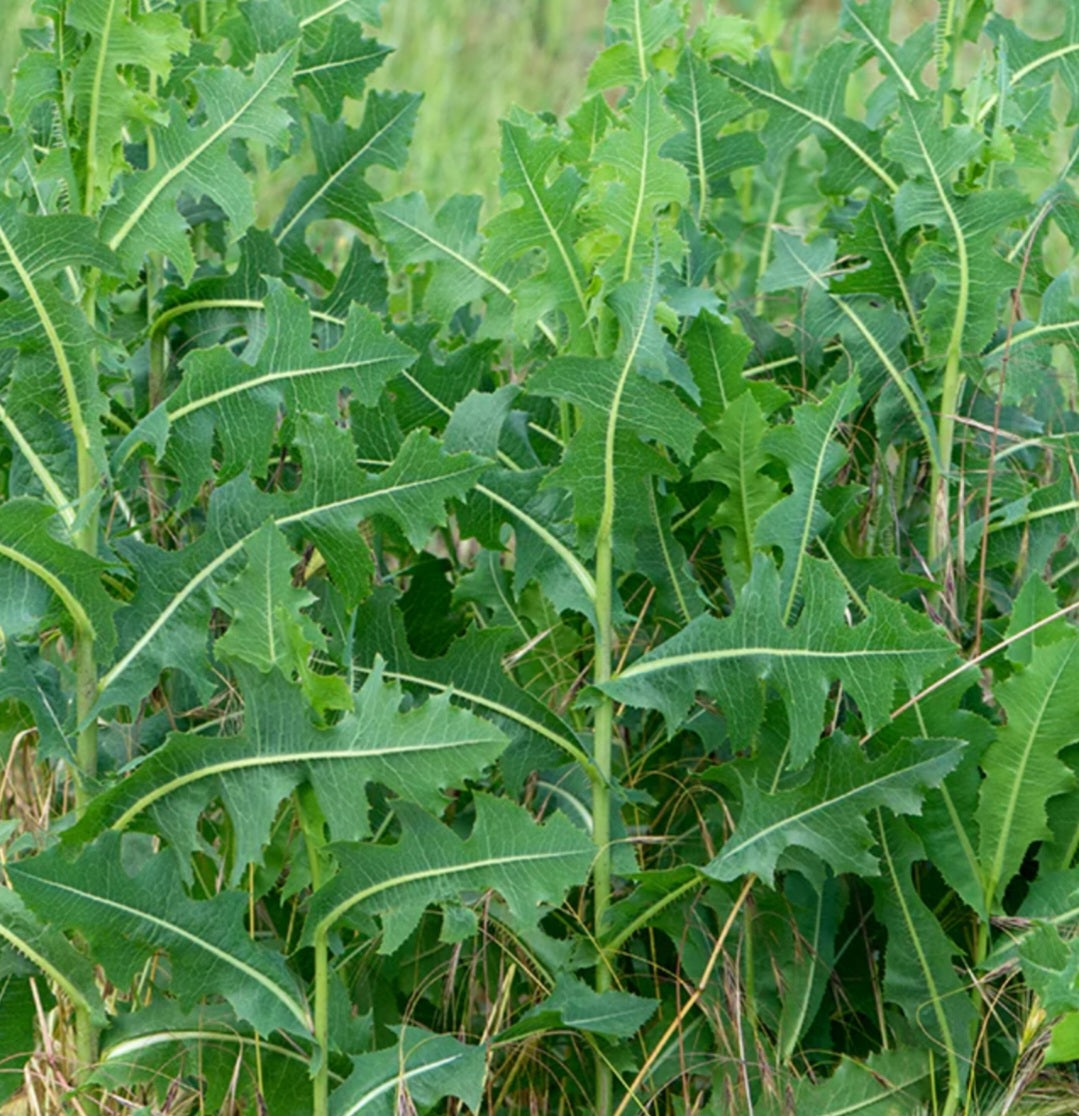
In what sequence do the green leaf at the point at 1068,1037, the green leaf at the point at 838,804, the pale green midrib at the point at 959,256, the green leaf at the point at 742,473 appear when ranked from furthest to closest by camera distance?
the pale green midrib at the point at 959,256 → the green leaf at the point at 742,473 → the green leaf at the point at 838,804 → the green leaf at the point at 1068,1037

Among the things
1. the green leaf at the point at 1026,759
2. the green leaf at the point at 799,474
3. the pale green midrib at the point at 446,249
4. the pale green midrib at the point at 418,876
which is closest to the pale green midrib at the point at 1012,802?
the green leaf at the point at 1026,759

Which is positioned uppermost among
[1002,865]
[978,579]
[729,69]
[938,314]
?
[729,69]

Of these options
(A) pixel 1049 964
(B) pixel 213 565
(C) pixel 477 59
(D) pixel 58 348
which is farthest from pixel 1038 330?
(C) pixel 477 59

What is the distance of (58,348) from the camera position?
1540mm

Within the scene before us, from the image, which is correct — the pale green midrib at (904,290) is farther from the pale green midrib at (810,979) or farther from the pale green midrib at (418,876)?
the pale green midrib at (418,876)

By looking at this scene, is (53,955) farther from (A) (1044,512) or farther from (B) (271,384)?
(A) (1044,512)

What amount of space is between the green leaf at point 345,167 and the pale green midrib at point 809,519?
0.64 metres

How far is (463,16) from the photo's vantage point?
541 centimetres

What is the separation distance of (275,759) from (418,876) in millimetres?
159

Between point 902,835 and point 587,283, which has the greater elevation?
point 587,283

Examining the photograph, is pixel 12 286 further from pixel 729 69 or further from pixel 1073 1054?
pixel 1073 1054

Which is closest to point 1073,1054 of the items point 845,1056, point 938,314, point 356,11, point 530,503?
point 845,1056

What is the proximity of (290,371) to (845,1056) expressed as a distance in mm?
821

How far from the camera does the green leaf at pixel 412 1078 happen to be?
1473mm
